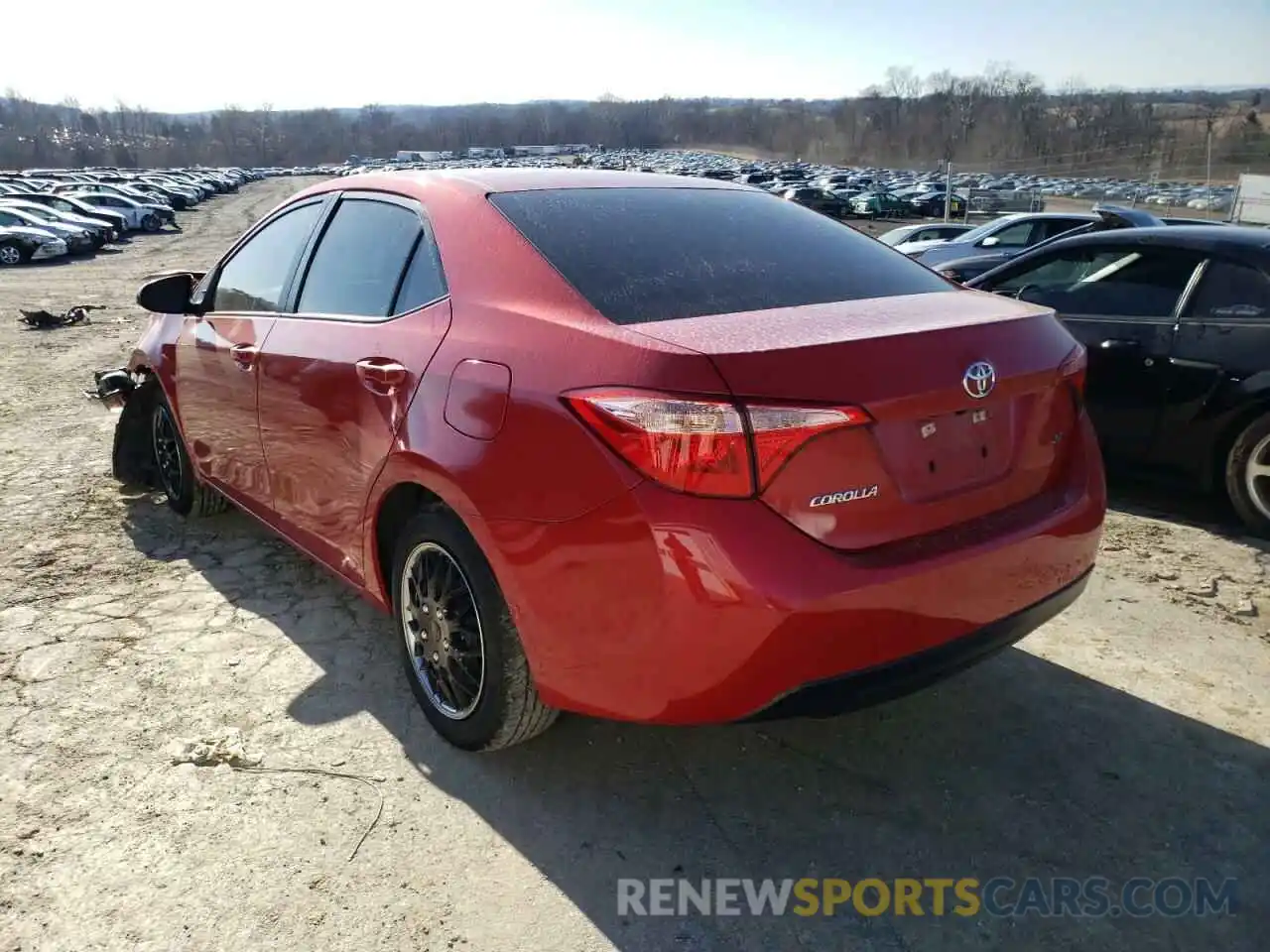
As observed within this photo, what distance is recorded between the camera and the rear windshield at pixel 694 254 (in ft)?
7.98

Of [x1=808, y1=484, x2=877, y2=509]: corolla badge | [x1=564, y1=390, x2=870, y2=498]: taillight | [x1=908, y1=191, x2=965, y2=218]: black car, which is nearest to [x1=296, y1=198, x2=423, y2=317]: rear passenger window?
[x1=564, y1=390, x2=870, y2=498]: taillight

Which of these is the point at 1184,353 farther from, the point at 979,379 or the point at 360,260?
the point at 360,260

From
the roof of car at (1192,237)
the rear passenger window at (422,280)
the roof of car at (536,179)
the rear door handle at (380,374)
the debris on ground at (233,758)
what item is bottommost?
the debris on ground at (233,758)

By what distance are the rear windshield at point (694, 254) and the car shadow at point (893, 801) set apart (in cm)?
132

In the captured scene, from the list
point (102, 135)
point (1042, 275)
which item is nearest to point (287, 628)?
point (1042, 275)

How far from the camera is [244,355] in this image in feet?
11.8

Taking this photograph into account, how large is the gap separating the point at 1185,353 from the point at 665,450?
151 inches

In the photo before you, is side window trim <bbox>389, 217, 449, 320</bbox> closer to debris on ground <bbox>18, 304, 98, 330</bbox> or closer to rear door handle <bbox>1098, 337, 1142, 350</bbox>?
rear door handle <bbox>1098, 337, 1142, 350</bbox>

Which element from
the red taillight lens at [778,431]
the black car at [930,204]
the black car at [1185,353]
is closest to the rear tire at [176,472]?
the red taillight lens at [778,431]

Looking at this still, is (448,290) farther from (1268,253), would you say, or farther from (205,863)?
(1268,253)

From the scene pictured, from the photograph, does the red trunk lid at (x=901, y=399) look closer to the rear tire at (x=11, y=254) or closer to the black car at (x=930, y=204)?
the rear tire at (x=11, y=254)

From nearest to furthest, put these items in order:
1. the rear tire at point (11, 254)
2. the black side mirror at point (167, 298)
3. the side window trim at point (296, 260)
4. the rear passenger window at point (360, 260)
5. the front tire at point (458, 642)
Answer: the front tire at point (458, 642), the rear passenger window at point (360, 260), the side window trim at point (296, 260), the black side mirror at point (167, 298), the rear tire at point (11, 254)

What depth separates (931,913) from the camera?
2.18 m

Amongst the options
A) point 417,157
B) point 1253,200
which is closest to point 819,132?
point 417,157
